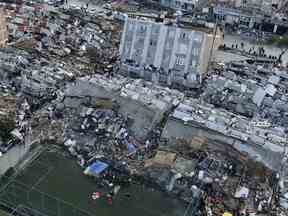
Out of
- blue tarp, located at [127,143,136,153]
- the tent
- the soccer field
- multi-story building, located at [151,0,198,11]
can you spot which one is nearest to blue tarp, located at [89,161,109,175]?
the tent

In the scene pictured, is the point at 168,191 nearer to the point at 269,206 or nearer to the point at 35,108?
the point at 269,206

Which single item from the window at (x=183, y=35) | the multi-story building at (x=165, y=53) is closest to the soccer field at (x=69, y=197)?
the multi-story building at (x=165, y=53)

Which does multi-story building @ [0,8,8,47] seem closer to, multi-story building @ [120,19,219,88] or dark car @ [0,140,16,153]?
multi-story building @ [120,19,219,88]

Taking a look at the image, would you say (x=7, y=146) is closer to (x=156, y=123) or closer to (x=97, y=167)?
(x=97, y=167)

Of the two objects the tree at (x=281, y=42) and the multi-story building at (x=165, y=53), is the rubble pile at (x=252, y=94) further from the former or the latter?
the tree at (x=281, y=42)

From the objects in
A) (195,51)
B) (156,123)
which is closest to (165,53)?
(195,51)

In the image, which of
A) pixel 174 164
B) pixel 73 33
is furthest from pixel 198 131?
pixel 73 33
